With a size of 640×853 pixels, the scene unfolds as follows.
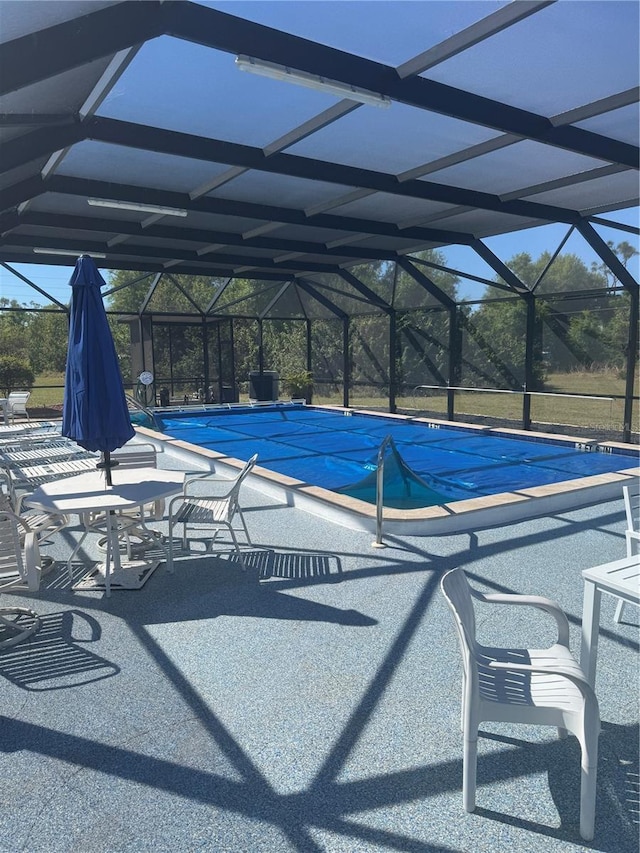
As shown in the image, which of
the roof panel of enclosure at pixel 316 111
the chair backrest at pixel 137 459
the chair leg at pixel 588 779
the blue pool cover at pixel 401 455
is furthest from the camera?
the blue pool cover at pixel 401 455

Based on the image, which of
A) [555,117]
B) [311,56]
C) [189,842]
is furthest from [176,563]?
[555,117]

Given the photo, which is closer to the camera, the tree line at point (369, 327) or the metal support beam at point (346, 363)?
the tree line at point (369, 327)

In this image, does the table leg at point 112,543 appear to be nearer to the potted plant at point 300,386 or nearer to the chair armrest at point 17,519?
the chair armrest at point 17,519

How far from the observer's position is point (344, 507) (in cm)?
505

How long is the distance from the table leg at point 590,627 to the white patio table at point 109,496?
2.60 m

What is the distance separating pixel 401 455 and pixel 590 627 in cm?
735

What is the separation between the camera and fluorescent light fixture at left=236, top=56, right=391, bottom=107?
3594 millimetres

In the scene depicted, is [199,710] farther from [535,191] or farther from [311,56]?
[535,191]

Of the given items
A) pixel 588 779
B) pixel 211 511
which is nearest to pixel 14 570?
pixel 211 511

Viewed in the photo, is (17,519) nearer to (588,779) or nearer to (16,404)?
(588,779)

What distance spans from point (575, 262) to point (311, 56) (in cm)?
722

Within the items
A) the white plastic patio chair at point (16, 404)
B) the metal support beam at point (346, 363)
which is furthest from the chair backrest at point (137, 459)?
the metal support beam at point (346, 363)

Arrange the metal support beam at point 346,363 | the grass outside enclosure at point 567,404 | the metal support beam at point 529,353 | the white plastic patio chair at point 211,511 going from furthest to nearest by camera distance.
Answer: the metal support beam at point 346,363 < the metal support beam at point 529,353 < the grass outside enclosure at point 567,404 < the white plastic patio chair at point 211,511

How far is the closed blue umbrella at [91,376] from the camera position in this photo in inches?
148
